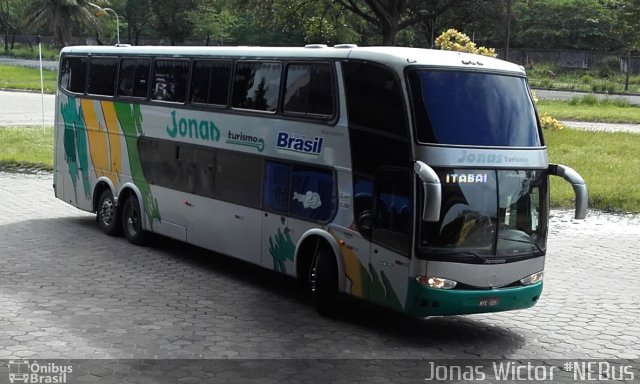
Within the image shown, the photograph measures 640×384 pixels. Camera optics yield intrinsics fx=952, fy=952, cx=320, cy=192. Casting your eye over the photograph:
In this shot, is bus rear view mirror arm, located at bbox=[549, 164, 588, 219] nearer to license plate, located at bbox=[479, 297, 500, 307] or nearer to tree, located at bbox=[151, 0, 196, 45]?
license plate, located at bbox=[479, 297, 500, 307]

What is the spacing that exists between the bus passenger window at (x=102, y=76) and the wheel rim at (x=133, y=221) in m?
2.02

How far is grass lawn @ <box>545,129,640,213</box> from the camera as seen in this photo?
20141mm

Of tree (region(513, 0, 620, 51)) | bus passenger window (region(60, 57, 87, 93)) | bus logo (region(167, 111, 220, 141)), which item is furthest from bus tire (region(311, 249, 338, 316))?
tree (region(513, 0, 620, 51))

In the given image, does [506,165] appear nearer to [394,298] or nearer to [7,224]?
[394,298]

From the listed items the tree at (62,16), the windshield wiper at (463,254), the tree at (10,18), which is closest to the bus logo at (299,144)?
the windshield wiper at (463,254)

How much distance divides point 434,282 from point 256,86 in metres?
4.29

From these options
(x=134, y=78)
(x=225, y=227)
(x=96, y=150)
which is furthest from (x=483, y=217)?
(x=96, y=150)

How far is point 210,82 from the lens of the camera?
13.7 meters

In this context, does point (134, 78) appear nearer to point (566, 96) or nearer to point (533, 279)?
point (533, 279)

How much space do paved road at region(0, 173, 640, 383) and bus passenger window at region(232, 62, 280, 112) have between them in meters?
2.41

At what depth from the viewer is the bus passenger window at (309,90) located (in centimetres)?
1130

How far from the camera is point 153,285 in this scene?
Result: 40.5 ft

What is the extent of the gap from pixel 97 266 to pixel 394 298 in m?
5.12

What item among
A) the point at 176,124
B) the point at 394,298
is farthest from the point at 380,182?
the point at 176,124
